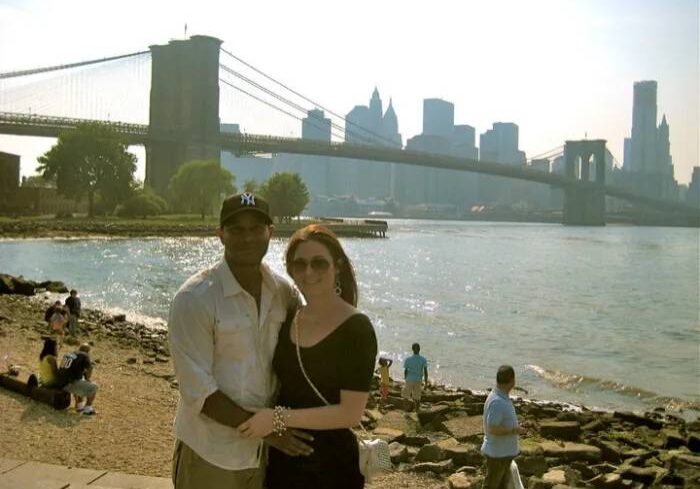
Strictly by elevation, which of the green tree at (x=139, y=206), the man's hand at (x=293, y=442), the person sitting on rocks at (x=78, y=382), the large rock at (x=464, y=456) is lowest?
the large rock at (x=464, y=456)

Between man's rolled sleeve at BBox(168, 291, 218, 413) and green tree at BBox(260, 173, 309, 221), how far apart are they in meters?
63.9

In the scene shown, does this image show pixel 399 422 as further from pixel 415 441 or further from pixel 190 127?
pixel 190 127

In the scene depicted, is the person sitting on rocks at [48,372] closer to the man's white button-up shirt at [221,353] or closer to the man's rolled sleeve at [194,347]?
the man's white button-up shirt at [221,353]

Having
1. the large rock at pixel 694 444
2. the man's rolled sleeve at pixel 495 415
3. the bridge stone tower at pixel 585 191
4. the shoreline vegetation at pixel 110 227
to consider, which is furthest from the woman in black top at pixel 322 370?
the bridge stone tower at pixel 585 191

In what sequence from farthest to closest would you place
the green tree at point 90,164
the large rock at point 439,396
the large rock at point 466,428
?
the green tree at point 90,164, the large rock at point 439,396, the large rock at point 466,428

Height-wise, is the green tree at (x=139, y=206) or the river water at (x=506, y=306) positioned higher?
the green tree at (x=139, y=206)

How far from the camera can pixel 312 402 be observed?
250 cm

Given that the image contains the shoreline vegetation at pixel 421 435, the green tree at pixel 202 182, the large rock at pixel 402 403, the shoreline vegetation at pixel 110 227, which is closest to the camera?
the shoreline vegetation at pixel 421 435

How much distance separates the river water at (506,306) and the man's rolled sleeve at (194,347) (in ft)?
36.9

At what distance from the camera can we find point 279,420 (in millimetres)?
2471

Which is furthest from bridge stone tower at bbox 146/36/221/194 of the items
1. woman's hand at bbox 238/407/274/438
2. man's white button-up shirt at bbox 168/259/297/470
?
woman's hand at bbox 238/407/274/438

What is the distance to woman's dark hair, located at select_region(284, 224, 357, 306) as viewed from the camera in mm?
2594

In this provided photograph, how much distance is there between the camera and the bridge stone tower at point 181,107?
7375 cm

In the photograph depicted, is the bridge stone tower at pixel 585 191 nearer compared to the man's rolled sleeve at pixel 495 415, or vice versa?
the man's rolled sleeve at pixel 495 415
